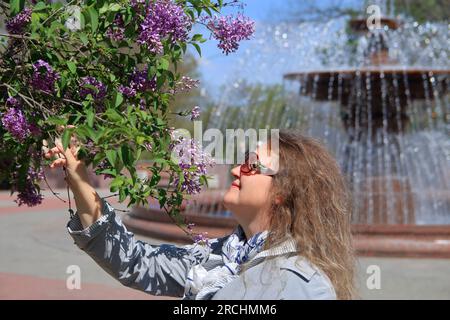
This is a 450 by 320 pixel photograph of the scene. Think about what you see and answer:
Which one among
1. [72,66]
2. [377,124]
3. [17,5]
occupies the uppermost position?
[377,124]

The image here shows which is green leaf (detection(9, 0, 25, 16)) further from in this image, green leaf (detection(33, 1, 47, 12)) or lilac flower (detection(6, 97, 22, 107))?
lilac flower (detection(6, 97, 22, 107))

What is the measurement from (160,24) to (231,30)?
27 cm

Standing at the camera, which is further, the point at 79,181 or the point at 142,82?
the point at 142,82

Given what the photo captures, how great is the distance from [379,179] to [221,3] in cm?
929

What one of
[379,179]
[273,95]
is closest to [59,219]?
[379,179]

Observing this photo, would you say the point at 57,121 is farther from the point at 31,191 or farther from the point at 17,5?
the point at 31,191

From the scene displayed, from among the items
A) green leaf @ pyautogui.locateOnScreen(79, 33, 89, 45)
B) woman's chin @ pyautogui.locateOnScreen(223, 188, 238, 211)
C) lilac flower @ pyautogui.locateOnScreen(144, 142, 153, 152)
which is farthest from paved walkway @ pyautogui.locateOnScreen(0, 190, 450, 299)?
green leaf @ pyautogui.locateOnScreen(79, 33, 89, 45)

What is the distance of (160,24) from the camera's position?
1.83m

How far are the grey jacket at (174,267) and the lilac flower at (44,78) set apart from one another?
1.25 feet

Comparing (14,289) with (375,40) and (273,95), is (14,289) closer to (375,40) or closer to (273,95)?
(375,40)

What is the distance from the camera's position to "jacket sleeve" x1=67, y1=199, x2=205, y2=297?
1896mm

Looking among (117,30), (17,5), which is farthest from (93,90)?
(17,5)

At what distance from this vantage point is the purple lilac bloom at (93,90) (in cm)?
193

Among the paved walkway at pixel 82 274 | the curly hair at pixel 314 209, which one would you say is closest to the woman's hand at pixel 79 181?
the curly hair at pixel 314 209
